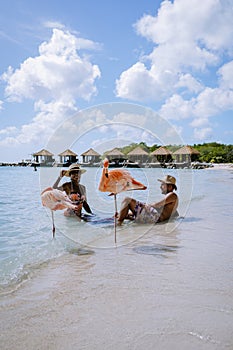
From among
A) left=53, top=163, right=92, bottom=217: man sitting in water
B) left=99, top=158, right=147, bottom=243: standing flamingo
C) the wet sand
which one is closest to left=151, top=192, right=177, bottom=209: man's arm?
left=53, top=163, right=92, bottom=217: man sitting in water

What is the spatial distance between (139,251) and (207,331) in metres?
2.37

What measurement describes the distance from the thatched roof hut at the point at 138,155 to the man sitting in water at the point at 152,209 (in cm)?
82

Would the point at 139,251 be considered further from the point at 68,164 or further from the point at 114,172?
the point at 68,164

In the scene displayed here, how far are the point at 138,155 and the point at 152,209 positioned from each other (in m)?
Answer: 1.35

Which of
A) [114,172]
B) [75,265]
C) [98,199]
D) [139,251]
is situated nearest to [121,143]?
[114,172]

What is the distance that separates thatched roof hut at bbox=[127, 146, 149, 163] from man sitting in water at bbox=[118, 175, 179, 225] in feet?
2.70

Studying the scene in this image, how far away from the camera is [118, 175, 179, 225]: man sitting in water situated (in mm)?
6785

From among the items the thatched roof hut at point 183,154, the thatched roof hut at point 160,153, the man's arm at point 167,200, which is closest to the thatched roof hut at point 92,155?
the thatched roof hut at point 160,153

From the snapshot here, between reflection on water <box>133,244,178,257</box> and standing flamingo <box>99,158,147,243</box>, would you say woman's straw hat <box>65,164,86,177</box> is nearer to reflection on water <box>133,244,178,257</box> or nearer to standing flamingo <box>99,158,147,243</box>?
standing flamingo <box>99,158,147,243</box>

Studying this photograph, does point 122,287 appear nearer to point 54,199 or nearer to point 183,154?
point 54,199

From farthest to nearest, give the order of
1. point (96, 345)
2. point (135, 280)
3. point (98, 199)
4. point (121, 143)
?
point (98, 199), point (121, 143), point (135, 280), point (96, 345)

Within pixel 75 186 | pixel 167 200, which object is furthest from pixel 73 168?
pixel 167 200

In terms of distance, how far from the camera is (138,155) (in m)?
6.17

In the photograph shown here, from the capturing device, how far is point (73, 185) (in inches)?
279
